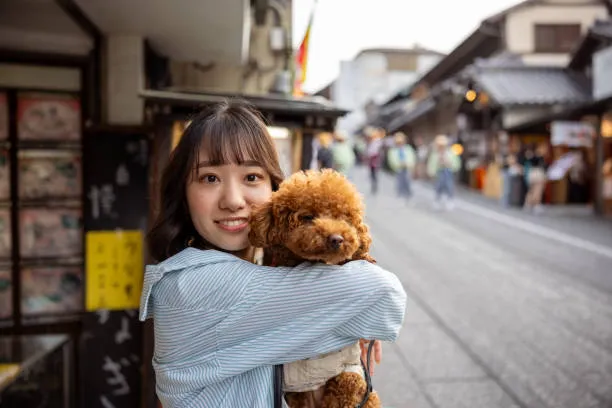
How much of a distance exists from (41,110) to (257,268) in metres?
3.63

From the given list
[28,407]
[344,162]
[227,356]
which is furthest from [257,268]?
[344,162]

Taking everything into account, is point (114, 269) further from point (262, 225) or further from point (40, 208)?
point (262, 225)

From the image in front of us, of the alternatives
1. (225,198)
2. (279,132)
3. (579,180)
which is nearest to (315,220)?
(225,198)

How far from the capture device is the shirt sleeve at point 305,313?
156 cm

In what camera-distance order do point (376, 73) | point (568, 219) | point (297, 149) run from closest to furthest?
point (297, 149) < point (568, 219) < point (376, 73)

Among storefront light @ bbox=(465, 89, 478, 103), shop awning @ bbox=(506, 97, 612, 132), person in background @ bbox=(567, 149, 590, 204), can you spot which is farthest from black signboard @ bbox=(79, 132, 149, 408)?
storefront light @ bbox=(465, 89, 478, 103)

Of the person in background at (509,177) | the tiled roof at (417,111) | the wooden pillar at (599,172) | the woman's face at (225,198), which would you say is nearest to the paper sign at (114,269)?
the woman's face at (225,198)

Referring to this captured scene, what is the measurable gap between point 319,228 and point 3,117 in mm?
3890

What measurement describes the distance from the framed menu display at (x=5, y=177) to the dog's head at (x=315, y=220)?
3.58 meters

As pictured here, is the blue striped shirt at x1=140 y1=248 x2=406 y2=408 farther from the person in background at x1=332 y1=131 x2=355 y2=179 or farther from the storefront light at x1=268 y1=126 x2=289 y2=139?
the person in background at x1=332 y1=131 x2=355 y2=179

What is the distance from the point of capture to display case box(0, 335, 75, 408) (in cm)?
374

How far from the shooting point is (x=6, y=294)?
438 centimetres

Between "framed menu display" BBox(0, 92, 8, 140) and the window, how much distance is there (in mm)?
26866

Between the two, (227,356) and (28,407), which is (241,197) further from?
(28,407)
